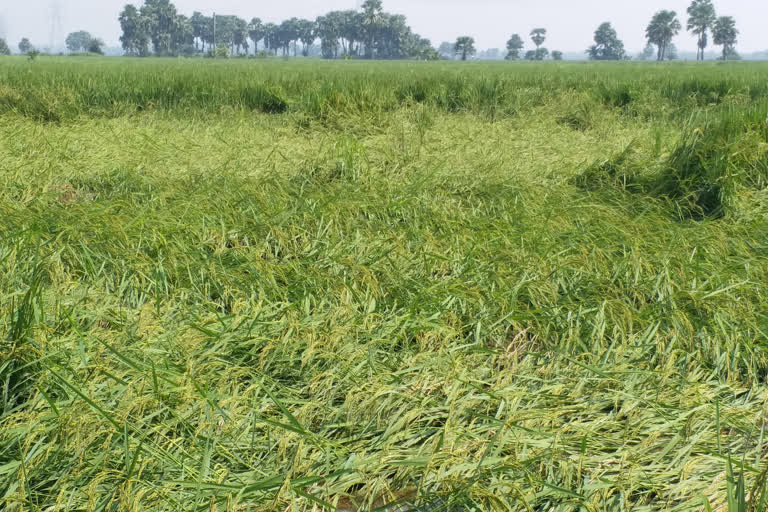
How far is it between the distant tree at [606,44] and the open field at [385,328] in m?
134

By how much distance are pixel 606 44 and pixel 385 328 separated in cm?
13767

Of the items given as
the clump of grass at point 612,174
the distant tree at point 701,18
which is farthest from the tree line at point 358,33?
the clump of grass at point 612,174

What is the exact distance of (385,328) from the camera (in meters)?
2.52

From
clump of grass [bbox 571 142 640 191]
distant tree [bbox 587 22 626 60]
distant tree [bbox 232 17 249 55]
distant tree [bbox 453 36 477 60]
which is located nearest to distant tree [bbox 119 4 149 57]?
distant tree [bbox 232 17 249 55]

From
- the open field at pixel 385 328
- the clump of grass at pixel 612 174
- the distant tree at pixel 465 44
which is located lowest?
the open field at pixel 385 328

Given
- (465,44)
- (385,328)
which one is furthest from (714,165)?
(465,44)

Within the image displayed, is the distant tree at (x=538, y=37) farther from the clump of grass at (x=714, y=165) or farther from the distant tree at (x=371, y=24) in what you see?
the clump of grass at (x=714, y=165)

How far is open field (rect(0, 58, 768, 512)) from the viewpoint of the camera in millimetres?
1729

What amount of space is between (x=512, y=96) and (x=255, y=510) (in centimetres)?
893

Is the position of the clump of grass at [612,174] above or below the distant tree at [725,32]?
below

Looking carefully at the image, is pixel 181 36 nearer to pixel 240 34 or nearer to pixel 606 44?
pixel 240 34

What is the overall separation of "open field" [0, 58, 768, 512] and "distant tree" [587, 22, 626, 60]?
13355 centimetres

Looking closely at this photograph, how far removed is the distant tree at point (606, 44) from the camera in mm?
125606

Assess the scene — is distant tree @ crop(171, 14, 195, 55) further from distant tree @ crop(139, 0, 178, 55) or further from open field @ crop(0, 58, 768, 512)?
open field @ crop(0, 58, 768, 512)
